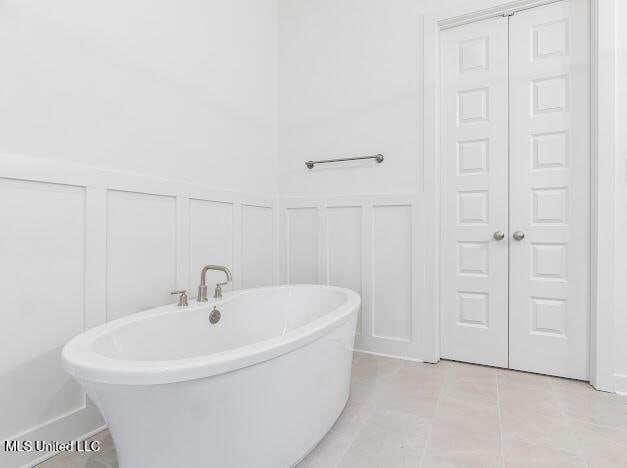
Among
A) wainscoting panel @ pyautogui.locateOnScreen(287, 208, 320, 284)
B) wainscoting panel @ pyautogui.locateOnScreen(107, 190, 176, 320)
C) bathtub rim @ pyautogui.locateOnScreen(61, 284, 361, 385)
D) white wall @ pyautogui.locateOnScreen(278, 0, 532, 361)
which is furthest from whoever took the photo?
wainscoting panel @ pyautogui.locateOnScreen(287, 208, 320, 284)

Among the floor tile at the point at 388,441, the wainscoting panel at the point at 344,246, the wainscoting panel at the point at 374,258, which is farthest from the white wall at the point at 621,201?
the wainscoting panel at the point at 344,246

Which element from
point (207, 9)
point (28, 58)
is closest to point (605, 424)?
point (28, 58)

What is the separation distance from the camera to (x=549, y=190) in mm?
1862

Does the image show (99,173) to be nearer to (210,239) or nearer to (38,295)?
(38,295)

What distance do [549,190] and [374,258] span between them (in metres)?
1.03

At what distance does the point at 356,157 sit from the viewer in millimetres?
2244

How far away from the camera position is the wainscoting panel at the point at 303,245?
2410 millimetres

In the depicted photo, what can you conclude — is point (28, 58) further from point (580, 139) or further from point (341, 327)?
point (580, 139)

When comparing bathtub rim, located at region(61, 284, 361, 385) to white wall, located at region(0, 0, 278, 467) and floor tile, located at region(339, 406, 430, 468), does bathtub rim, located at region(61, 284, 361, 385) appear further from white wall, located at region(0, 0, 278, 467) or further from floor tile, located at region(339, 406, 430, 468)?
floor tile, located at region(339, 406, 430, 468)

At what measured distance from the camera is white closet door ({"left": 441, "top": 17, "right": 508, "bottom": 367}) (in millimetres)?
1973

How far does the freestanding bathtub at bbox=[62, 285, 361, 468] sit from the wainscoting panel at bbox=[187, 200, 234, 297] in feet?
1.30

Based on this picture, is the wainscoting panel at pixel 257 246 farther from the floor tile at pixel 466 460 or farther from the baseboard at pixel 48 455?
the floor tile at pixel 466 460

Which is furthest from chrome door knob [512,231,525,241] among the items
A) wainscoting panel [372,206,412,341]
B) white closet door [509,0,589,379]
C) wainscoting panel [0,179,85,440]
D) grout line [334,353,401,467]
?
wainscoting panel [0,179,85,440]

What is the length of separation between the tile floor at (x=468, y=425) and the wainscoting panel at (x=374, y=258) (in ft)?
1.01
